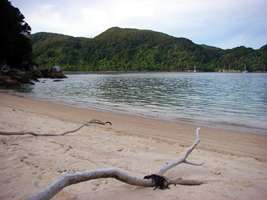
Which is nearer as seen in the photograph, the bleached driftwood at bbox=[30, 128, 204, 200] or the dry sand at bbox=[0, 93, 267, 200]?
the bleached driftwood at bbox=[30, 128, 204, 200]

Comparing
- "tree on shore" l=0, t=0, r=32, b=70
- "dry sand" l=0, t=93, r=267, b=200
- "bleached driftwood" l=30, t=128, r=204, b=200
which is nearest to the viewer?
"bleached driftwood" l=30, t=128, r=204, b=200

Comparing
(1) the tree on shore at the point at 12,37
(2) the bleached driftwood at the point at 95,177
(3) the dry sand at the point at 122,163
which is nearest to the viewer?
(2) the bleached driftwood at the point at 95,177

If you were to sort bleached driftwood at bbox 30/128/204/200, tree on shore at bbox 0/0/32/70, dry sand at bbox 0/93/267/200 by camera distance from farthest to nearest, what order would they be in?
tree on shore at bbox 0/0/32/70 → dry sand at bbox 0/93/267/200 → bleached driftwood at bbox 30/128/204/200

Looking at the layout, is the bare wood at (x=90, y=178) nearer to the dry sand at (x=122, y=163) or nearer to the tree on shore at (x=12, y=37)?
the dry sand at (x=122, y=163)

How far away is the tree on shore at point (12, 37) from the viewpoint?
44.1 metres

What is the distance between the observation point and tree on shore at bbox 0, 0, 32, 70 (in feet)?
145

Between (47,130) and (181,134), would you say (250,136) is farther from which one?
(47,130)

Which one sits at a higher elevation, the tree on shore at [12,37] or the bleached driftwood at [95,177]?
the tree on shore at [12,37]

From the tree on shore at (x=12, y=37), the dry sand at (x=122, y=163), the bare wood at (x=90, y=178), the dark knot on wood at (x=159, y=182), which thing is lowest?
the dry sand at (x=122, y=163)

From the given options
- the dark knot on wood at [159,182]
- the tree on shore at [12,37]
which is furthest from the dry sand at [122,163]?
the tree on shore at [12,37]

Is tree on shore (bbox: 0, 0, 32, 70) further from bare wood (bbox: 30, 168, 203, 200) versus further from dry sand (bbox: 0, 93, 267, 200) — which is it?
bare wood (bbox: 30, 168, 203, 200)

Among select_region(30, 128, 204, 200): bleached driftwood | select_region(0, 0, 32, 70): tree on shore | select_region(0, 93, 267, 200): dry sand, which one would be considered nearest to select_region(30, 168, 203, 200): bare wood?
select_region(30, 128, 204, 200): bleached driftwood

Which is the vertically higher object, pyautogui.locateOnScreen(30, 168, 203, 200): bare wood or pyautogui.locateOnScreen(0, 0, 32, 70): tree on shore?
pyautogui.locateOnScreen(0, 0, 32, 70): tree on shore

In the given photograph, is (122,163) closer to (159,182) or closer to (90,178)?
(159,182)
